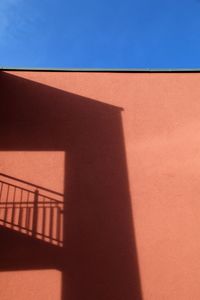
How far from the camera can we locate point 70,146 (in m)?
5.31

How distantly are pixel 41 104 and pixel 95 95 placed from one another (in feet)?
3.62

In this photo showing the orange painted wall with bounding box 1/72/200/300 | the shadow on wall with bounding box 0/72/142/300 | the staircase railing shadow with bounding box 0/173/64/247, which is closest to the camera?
the shadow on wall with bounding box 0/72/142/300

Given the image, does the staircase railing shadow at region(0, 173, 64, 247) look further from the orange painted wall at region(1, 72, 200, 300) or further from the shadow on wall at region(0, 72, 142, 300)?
the orange painted wall at region(1, 72, 200, 300)

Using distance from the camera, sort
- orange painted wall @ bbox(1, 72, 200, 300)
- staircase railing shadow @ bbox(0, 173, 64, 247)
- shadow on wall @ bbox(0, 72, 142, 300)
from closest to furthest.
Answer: shadow on wall @ bbox(0, 72, 142, 300) → orange painted wall @ bbox(1, 72, 200, 300) → staircase railing shadow @ bbox(0, 173, 64, 247)

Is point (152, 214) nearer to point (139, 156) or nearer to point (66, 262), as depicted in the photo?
point (139, 156)

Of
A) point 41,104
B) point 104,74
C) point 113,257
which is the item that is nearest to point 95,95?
point 104,74

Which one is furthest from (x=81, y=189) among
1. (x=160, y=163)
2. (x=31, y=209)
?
(x=160, y=163)

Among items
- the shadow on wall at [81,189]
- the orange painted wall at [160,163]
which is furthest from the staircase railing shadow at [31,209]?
the orange painted wall at [160,163]

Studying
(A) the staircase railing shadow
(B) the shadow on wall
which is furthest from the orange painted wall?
(A) the staircase railing shadow

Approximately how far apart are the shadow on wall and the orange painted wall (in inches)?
7.7

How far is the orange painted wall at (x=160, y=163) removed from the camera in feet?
14.7

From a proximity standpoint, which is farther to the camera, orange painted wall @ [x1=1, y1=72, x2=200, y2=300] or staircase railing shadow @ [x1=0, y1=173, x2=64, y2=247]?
staircase railing shadow @ [x1=0, y1=173, x2=64, y2=247]

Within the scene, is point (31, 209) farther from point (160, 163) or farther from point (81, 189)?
point (160, 163)

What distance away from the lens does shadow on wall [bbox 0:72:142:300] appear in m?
4.35
